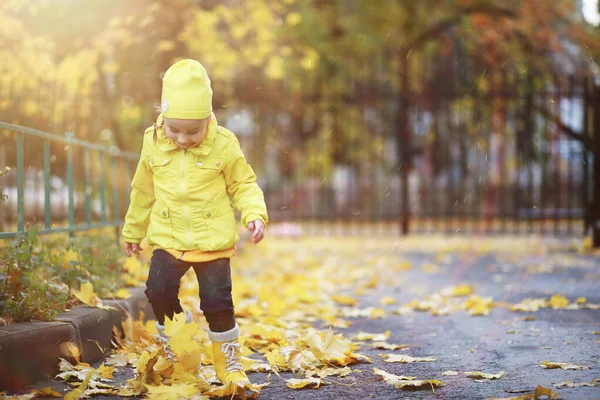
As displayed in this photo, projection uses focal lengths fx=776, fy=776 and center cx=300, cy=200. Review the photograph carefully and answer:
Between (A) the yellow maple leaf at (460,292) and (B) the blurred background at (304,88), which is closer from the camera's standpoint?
(A) the yellow maple leaf at (460,292)

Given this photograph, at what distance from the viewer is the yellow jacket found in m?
3.51

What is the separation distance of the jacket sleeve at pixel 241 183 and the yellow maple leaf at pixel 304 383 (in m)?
0.74

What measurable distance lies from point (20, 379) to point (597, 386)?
2.44 meters

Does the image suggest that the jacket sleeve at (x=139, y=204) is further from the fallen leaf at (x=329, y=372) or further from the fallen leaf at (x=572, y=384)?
the fallen leaf at (x=572, y=384)

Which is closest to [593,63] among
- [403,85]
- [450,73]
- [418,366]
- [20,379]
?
[450,73]

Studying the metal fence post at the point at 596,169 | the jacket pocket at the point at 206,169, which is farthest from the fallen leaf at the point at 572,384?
the metal fence post at the point at 596,169

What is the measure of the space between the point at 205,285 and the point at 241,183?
50 centimetres

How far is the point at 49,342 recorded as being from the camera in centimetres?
352

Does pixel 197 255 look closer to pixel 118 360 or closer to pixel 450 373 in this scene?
pixel 118 360

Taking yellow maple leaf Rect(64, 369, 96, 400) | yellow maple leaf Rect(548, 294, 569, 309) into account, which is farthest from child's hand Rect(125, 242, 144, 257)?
yellow maple leaf Rect(548, 294, 569, 309)

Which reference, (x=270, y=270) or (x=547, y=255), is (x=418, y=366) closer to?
(x=270, y=270)

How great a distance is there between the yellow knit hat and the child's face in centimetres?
3

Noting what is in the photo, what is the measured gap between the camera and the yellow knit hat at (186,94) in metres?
3.37

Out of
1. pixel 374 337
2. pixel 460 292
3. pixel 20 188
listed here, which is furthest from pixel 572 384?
pixel 460 292
